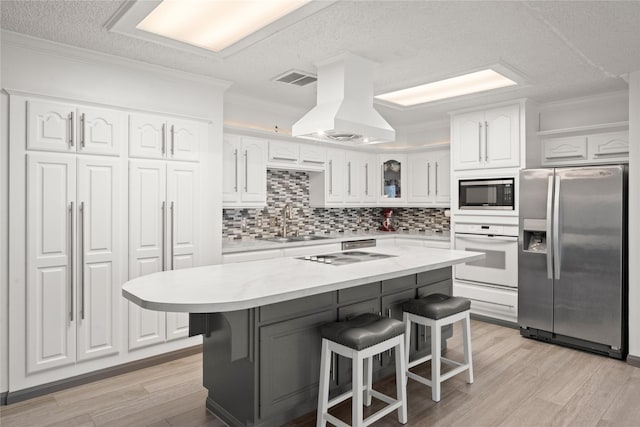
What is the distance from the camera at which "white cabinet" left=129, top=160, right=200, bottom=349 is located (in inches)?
132

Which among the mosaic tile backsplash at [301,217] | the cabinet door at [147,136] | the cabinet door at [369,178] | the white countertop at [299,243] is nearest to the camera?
the cabinet door at [147,136]

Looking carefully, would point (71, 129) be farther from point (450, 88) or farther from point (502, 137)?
point (502, 137)

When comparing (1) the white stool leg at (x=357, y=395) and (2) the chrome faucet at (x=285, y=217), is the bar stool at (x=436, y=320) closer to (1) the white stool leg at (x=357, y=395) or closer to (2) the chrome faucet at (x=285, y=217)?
(1) the white stool leg at (x=357, y=395)

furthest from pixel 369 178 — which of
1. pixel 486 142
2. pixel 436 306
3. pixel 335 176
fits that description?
pixel 436 306

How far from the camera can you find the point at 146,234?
3422 mm

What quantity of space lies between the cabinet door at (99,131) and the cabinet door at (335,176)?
8.77 ft

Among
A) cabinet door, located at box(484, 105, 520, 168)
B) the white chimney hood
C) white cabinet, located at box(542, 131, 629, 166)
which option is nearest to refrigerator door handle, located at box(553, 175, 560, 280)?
cabinet door, located at box(484, 105, 520, 168)

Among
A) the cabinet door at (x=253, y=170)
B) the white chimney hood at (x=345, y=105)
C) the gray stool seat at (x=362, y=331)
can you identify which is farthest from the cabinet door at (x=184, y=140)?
the gray stool seat at (x=362, y=331)

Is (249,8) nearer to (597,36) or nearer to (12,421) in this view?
(597,36)

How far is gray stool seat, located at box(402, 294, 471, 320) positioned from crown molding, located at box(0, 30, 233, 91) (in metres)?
2.66

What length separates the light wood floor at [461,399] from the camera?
2584 millimetres

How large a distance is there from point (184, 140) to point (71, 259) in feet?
4.32

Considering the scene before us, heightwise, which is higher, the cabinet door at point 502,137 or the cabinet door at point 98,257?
the cabinet door at point 502,137

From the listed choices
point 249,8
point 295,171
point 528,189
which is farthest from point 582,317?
point 249,8
